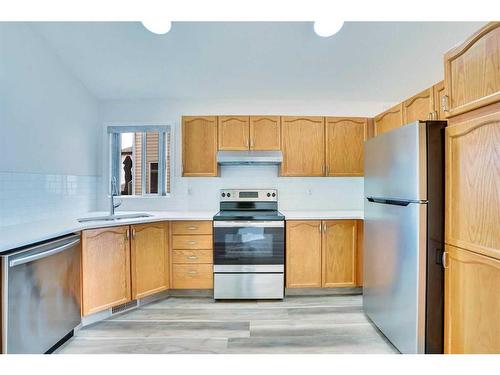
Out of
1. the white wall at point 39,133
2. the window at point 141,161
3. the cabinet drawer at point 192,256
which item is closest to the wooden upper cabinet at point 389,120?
the cabinet drawer at point 192,256

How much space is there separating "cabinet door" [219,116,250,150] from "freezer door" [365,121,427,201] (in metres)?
1.36

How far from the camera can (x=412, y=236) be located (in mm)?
1615

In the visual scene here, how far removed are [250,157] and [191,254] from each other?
3.98ft

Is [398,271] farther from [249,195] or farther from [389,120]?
[249,195]

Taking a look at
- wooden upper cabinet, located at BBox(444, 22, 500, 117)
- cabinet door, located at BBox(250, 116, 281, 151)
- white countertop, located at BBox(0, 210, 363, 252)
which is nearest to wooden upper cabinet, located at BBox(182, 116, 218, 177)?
cabinet door, located at BBox(250, 116, 281, 151)

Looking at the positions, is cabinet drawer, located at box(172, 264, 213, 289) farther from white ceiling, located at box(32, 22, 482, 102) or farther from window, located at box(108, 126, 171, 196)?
white ceiling, located at box(32, 22, 482, 102)

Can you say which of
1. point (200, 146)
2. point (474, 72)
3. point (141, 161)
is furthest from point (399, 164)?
point (141, 161)

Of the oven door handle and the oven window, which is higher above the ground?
the oven door handle

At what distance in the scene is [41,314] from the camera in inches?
65.6

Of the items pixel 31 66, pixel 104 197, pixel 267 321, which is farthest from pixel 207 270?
pixel 31 66

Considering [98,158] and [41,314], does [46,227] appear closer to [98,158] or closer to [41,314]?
[41,314]

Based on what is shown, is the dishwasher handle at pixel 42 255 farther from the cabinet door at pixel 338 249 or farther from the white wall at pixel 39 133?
the cabinet door at pixel 338 249

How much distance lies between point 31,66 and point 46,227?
136 cm

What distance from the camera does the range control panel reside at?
325cm
